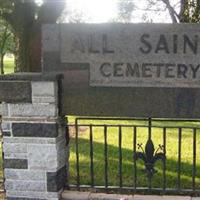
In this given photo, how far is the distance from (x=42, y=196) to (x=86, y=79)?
1.38 meters

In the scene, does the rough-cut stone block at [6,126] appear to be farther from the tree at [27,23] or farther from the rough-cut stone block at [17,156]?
the tree at [27,23]

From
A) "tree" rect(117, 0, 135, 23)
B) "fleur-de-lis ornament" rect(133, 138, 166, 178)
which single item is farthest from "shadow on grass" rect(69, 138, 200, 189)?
"tree" rect(117, 0, 135, 23)

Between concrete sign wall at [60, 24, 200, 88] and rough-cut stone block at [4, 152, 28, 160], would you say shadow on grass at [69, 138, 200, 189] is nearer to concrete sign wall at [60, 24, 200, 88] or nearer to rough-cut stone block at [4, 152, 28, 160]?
rough-cut stone block at [4, 152, 28, 160]

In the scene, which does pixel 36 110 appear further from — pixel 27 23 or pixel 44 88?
pixel 27 23

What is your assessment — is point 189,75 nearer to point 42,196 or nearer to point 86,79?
point 86,79

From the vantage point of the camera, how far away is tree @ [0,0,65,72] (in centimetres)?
1178

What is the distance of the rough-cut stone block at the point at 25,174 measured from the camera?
5188 millimetres

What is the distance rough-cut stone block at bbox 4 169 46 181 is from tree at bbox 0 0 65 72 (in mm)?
6895

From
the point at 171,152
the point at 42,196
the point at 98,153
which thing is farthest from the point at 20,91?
the point at 171,152

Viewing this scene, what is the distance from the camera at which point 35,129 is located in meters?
5.12

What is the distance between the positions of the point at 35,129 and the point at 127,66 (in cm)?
120

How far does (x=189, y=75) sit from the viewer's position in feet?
16.2

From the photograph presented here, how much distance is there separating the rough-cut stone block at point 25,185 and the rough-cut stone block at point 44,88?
38.9 inches

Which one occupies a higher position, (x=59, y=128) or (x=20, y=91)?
(x=20, y=91)
